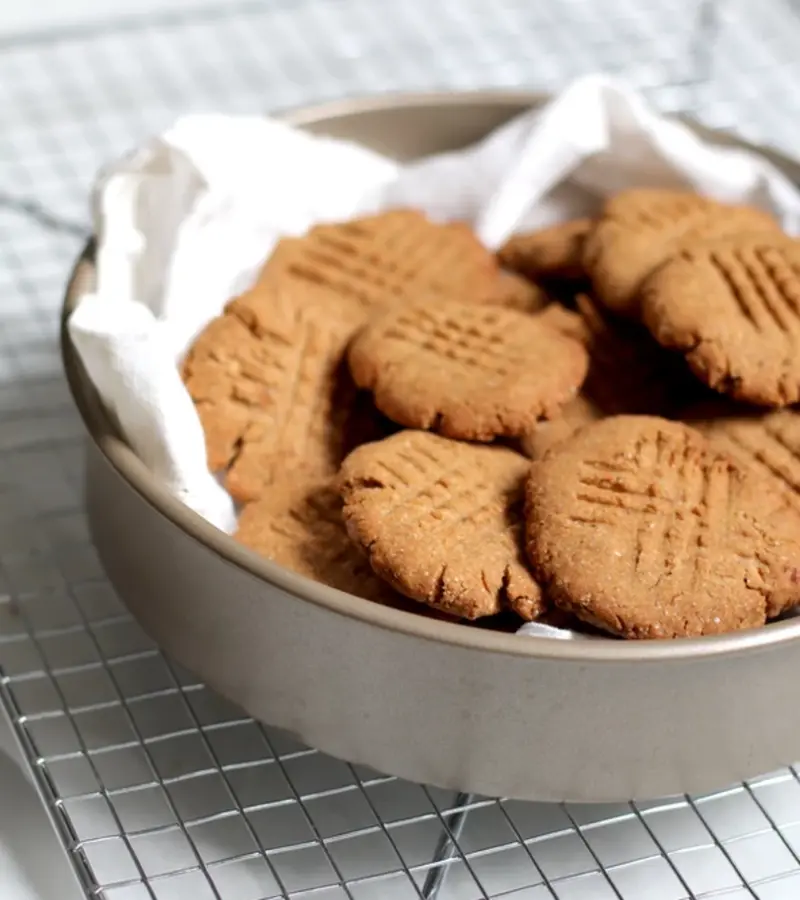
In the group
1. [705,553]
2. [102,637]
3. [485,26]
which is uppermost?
[705,553]

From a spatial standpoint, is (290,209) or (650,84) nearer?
(290,209)

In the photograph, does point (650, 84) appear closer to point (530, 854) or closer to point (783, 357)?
point (783, 357)

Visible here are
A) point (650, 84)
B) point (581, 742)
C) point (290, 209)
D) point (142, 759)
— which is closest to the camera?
point (581, 742)

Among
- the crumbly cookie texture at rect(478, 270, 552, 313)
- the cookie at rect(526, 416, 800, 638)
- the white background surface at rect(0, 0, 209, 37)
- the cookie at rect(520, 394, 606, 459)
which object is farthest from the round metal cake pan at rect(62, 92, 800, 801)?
the white background surface at rect(0, 0, 209, 37)

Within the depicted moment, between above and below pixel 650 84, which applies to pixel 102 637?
below

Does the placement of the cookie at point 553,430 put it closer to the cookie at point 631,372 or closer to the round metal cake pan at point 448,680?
the cookie at point 631,372

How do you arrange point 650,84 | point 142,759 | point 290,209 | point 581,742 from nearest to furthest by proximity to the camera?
point 581,742 → point 142,759 → point 290,209 → point 650,84

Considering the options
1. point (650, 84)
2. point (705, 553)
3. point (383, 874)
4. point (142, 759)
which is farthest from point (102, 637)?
point (650, 84)
